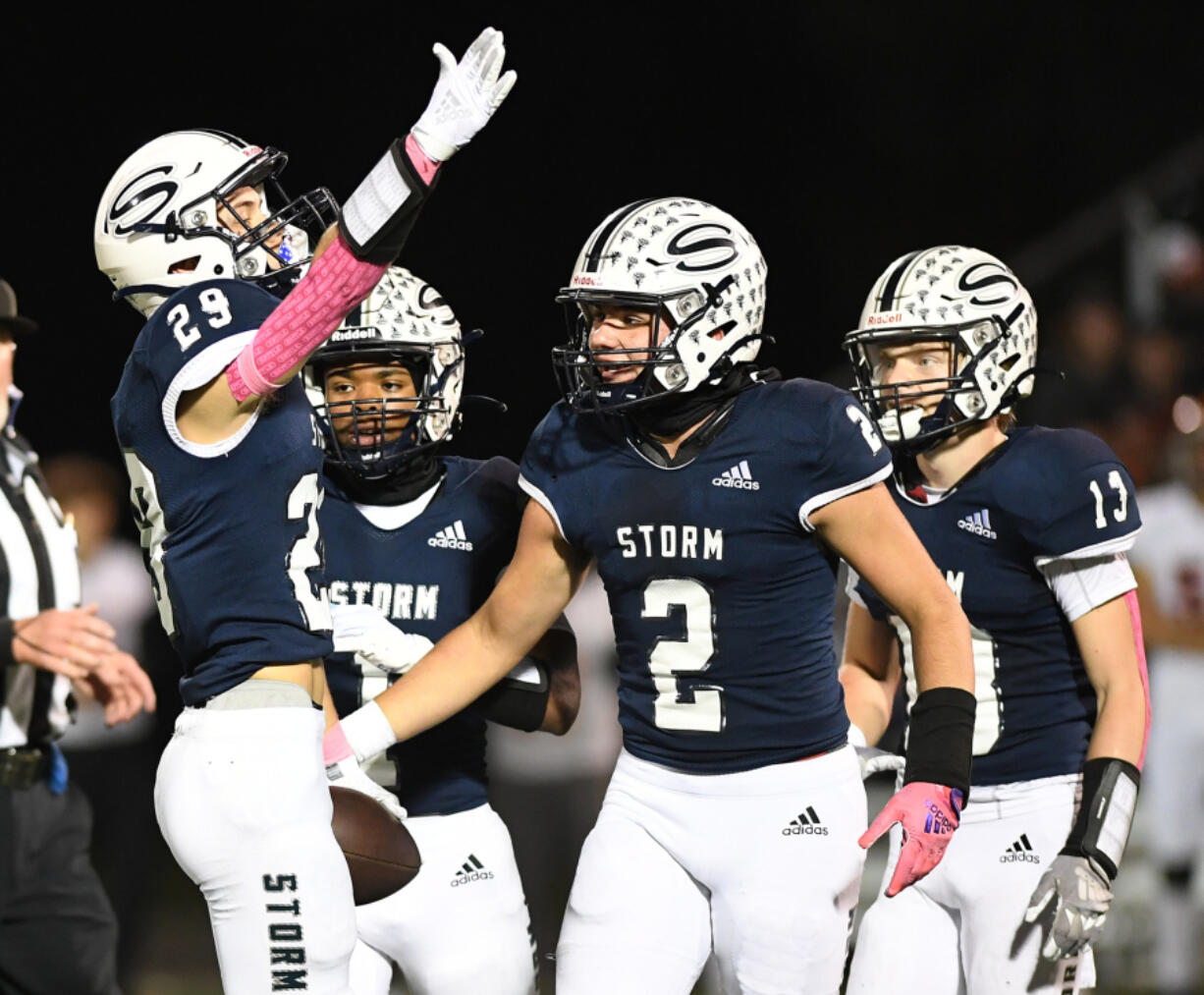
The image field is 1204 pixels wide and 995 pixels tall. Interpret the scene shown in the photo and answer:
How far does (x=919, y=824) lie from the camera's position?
10.1 ft

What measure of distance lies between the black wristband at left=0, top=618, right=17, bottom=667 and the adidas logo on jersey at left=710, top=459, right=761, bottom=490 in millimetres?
1473

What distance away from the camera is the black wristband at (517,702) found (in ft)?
11.9

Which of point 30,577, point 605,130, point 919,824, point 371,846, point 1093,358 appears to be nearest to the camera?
point 919,824

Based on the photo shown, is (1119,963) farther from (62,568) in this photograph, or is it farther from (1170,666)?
(62,568)

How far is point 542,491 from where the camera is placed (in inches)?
129

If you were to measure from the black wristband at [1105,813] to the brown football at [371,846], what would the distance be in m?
1.30

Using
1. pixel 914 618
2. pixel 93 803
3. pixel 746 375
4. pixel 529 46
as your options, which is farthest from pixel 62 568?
pixel 529 46

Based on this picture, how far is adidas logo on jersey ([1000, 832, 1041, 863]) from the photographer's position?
342 cm

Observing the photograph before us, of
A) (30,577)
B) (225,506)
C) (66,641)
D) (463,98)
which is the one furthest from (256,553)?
(30,577)

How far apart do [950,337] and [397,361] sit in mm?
1229

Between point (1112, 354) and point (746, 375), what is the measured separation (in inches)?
200

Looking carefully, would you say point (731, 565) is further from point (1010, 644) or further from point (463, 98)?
point (463, 98)

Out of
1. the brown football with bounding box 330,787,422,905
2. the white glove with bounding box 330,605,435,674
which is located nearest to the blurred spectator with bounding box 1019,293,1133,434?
the white glove with bounding box 330,605,435,674

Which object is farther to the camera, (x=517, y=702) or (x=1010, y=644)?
(x=517, y=702)
